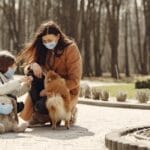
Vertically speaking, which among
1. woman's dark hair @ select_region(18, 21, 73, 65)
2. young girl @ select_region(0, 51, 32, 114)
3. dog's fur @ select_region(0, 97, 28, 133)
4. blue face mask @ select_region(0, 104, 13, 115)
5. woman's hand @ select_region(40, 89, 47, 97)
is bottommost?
dog's fur @ select_region(0, 97, 28, 133)

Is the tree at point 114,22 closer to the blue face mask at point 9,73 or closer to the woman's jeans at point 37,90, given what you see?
the woman's jeans at point 37,90

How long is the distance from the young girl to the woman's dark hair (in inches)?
26.2

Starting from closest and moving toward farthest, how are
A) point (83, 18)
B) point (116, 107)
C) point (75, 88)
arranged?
point (75, 88) < point (116, 107) < point (83, 18)

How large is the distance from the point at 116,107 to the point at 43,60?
6.52 metres

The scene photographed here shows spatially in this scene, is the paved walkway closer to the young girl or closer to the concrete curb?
the young girl

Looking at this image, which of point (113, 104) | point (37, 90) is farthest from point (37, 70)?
point (113, 104)

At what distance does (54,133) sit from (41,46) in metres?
1.89

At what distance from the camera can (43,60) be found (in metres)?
11.6

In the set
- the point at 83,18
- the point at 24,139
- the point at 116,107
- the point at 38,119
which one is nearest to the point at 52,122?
the point at 38,119

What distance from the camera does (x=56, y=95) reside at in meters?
10.8

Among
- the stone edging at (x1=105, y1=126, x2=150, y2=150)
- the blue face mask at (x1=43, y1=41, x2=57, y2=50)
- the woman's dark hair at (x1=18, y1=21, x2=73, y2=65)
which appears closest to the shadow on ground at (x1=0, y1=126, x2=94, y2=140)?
the stone edging at (x1=105, y1=126, x2=150, y2=150)

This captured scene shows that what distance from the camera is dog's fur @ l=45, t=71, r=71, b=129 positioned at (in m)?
10.8

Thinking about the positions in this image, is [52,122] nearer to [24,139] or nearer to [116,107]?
[24,139]

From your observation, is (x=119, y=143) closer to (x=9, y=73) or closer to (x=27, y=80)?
(x=27, y=80)
